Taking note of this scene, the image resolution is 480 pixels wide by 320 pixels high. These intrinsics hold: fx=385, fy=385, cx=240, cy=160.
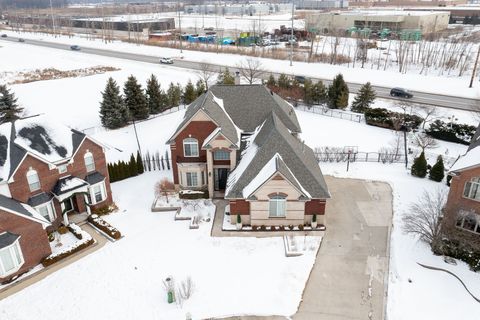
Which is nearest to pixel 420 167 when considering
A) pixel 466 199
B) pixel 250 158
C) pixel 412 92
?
pixel 466 199

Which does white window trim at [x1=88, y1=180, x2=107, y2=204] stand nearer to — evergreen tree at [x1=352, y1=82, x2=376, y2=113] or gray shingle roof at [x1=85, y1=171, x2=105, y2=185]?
gray shingle roof at [x1=85, y1=171, x2=105, y2=185]

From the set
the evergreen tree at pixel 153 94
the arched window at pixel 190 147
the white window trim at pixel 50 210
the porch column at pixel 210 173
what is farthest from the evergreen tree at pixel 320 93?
the white window trim at pixel 50 210

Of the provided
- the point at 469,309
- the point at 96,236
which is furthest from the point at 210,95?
the point at 469,309

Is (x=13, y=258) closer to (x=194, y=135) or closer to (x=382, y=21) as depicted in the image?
(x=194, y=135)

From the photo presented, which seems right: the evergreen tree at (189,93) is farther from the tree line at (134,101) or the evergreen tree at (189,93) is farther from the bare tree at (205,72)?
the bare tree at (205,72)

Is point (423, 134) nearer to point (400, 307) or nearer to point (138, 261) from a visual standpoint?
point (400, 307)

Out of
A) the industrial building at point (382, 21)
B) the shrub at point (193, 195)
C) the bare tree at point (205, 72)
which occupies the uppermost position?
the industrial building at point (382, 21)
